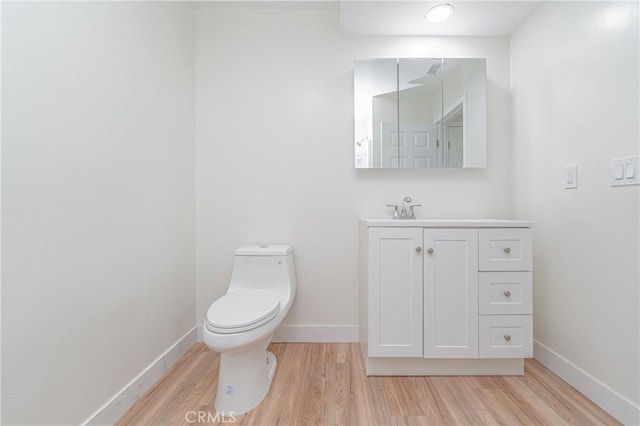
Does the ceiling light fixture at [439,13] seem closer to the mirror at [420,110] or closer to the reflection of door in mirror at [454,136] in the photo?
the mirror at [420,110]

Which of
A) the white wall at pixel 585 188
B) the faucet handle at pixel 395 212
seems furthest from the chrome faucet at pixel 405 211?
the white wall at pixel 585 188

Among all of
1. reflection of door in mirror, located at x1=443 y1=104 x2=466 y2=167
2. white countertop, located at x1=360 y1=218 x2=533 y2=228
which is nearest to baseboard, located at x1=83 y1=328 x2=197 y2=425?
white countertop, located at x1=360 y1=218 x2=533 y2=228

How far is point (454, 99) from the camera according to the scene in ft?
5.97

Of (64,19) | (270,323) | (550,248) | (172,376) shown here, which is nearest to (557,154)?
(550,248)

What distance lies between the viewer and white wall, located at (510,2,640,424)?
3.67 feet

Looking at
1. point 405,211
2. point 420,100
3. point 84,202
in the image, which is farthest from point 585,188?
point 84,202

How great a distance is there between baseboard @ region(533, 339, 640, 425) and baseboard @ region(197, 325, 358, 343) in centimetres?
110

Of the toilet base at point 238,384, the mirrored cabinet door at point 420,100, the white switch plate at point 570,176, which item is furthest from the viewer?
the mirrored cabinet door at point 420,100

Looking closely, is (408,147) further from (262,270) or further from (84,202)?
(84,202)

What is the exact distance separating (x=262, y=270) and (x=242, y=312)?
442 millimetres

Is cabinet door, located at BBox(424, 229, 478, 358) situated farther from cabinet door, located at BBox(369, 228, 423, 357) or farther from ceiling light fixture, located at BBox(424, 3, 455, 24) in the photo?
ceiling light fixture, located at BBox(424, 3, 455, 24)

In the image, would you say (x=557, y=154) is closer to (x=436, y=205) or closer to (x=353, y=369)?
(x=436, y=205)

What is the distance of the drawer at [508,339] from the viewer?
4.64 feet

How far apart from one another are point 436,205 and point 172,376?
1.93 metres
